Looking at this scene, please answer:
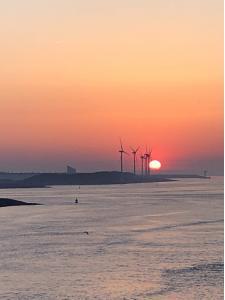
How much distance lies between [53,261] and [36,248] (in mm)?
9160

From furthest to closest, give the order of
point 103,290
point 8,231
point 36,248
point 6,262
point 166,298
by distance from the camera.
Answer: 1. point 8,231
2. point 36,248
3. point 6,262
4. point 103,290
5. point 166,298

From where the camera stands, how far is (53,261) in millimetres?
48938

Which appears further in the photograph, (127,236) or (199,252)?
(127,236)

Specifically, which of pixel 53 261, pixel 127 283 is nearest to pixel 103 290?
pixel 127 283

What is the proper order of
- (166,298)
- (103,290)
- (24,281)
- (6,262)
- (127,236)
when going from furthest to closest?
(127,236) < (6,262) < (24,281) < (103,290) < (166,298)

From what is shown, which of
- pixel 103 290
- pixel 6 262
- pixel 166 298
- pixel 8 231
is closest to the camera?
pixel 166 298

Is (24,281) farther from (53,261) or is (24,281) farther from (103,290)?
(53,261)

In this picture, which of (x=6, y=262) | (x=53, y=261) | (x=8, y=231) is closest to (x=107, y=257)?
(x=53, y=261)

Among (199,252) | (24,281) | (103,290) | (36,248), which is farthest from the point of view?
(36,248)

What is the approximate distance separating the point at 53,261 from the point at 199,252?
1341 centimetres

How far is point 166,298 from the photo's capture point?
1350 inches

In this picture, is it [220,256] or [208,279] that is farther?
[220,256]

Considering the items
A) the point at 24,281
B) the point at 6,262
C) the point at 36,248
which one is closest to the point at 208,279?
the point at 24,281

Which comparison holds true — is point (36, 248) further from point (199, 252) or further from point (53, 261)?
point (199, 252)
